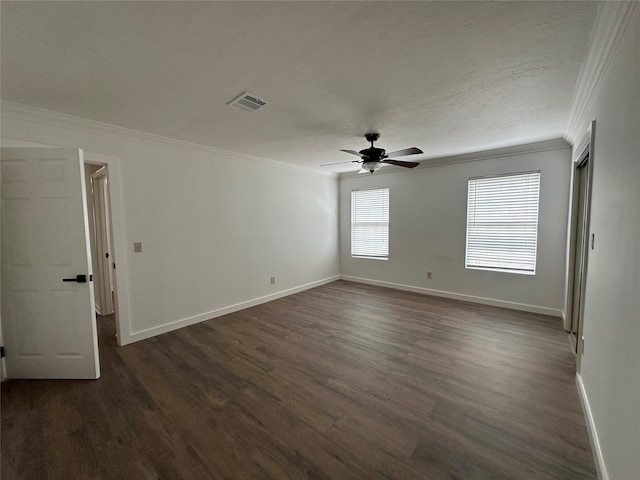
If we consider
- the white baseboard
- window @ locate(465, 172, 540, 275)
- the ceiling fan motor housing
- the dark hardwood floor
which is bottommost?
the dark hardwood floor

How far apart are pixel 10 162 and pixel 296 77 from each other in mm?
2635

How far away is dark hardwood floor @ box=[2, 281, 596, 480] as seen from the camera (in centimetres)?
162

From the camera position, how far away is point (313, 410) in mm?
2076

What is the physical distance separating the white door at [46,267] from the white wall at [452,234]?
474 cm

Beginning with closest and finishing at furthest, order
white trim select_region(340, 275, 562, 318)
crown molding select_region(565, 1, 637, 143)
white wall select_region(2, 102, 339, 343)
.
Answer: crown molding select_region(565, 1, 637, 143)
white wall select_region(2, 102, 339, 343)
white trim select_region(340, 275, 562, 318)

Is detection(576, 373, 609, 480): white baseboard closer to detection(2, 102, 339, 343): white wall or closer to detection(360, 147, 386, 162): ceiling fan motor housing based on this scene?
detection(360, 147, 386, 162): ceiling fan motor housing

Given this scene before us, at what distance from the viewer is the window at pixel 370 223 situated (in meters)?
5.64

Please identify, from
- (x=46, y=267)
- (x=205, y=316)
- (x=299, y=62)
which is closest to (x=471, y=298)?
(x=205, y=316)

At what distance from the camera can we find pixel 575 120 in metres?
2.86

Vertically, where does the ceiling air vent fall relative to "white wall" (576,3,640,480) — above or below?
above

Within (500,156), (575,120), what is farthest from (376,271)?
(575,120)

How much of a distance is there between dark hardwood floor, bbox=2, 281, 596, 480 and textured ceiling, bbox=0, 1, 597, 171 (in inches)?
101

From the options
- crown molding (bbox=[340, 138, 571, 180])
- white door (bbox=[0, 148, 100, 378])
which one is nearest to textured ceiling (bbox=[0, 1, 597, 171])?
white door (bbox=[0, 148, 100, 378])

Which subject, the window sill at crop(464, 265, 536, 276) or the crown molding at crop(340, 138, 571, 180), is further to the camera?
the window sill at crop(464, 265, 536, 276)
